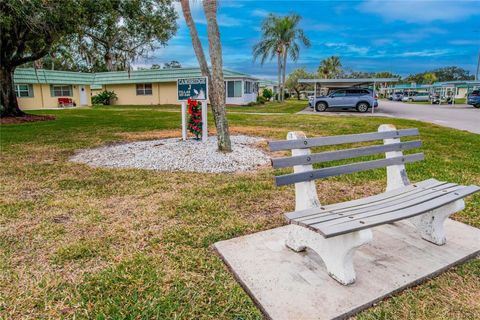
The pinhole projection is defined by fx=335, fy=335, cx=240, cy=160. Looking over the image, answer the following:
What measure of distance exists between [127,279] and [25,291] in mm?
680

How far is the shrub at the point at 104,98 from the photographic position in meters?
32.1

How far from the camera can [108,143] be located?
Result: 28.9 feet

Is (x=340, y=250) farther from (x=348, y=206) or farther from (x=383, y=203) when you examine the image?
(x=383, y=203)

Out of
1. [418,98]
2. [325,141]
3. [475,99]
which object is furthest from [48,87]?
[418,98]

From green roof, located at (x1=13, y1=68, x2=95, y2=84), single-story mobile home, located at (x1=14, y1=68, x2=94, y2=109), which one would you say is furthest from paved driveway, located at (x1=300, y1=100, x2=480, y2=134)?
single-story mobile home, located at (x1=14, y1=68, x2=94, y2=109)

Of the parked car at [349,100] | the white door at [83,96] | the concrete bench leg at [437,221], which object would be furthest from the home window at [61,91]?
the concrete bench leg at [437,221]

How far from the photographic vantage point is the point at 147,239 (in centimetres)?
313

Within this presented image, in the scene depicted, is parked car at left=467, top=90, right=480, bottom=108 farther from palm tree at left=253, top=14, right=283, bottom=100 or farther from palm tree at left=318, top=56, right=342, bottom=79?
palm tree at left=318, top=56, right=342, bottom=79

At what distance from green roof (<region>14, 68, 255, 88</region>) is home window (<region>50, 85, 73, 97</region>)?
0.89 meters

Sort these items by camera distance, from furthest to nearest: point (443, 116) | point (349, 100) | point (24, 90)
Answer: point (24, 90), point (349, 100), point (443, 116)

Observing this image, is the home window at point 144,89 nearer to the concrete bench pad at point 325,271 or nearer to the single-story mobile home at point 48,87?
the single-story mobile home at point 48,87

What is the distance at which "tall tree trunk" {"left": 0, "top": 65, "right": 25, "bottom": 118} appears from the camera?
623 inches

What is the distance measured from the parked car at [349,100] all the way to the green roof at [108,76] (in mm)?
9467

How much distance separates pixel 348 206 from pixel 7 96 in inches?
725
